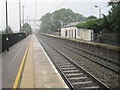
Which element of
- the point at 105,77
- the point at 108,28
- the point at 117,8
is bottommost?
the point at 105,77

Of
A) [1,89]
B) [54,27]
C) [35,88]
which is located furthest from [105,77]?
[54,27]

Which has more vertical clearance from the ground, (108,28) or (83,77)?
(108,28)

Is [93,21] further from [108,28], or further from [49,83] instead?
[49,83]

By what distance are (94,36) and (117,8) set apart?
15.1 meters

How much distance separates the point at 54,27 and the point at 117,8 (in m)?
99.8

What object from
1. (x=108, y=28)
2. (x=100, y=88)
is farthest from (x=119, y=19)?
(x=100, y=88)

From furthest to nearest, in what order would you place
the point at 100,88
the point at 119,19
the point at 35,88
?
the point at 119,19
the point at 100,88
the point at 35,88

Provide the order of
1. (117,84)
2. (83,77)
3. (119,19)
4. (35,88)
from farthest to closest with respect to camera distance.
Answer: (119,19), (83,77), (117,84), (35,88)

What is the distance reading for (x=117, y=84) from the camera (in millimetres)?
9414

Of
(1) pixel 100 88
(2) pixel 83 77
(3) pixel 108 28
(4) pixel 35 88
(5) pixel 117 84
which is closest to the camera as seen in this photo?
(4) pixel 35 88

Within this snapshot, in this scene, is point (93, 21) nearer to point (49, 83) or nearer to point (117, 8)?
point (117, 8)

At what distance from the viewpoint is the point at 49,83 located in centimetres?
896

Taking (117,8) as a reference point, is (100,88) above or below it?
below

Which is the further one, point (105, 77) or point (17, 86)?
point (105, 77)
